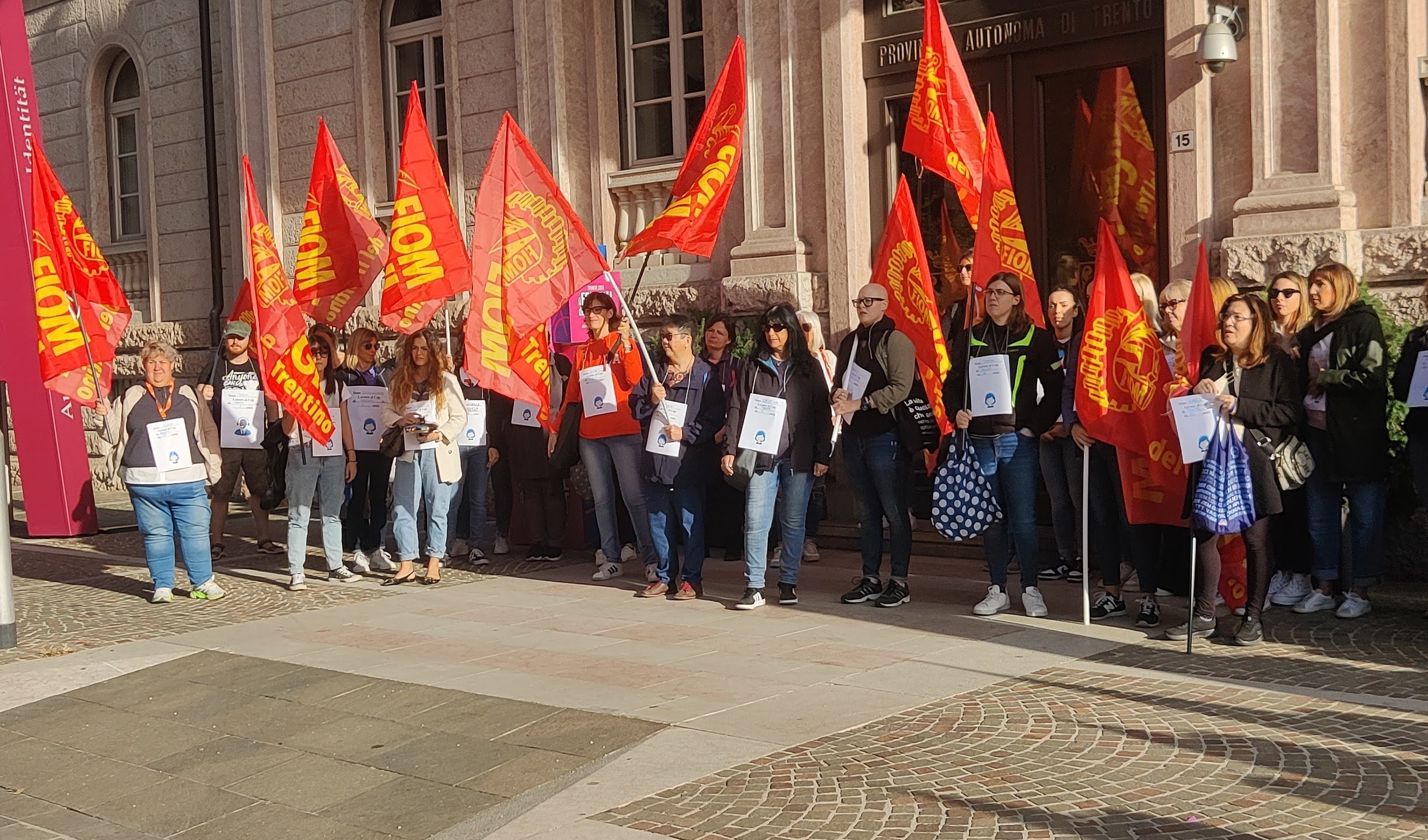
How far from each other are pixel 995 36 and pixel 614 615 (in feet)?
18.2

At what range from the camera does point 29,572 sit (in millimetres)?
11883

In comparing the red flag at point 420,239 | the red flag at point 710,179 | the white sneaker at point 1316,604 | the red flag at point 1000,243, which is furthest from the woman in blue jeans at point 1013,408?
the red flag at point 420,239

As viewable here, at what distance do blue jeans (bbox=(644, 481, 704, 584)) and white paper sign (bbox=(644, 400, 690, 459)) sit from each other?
232 millimetres

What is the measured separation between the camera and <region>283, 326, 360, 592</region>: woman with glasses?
10570 mm

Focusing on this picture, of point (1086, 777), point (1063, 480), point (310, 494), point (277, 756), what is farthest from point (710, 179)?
point (1086, 777)

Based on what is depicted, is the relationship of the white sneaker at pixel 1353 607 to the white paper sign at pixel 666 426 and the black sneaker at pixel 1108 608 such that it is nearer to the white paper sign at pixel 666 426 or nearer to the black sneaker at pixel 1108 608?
the black sneaker at pixel 1108 608

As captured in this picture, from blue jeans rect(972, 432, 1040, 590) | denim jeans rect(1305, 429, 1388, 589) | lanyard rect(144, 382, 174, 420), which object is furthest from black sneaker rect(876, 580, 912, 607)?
lanyard rect(144, 382, 174, 420)

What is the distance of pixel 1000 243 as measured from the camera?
28.9 ft

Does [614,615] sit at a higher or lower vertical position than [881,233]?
lower

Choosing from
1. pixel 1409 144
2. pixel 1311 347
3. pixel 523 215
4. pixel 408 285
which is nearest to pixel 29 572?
pixel 408 285

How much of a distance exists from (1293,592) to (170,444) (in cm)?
693

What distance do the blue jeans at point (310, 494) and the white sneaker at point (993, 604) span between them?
4.65m

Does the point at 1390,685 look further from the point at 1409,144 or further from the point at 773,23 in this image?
the point at 773,23

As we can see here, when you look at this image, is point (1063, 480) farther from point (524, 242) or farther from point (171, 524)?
point (171, 524)
